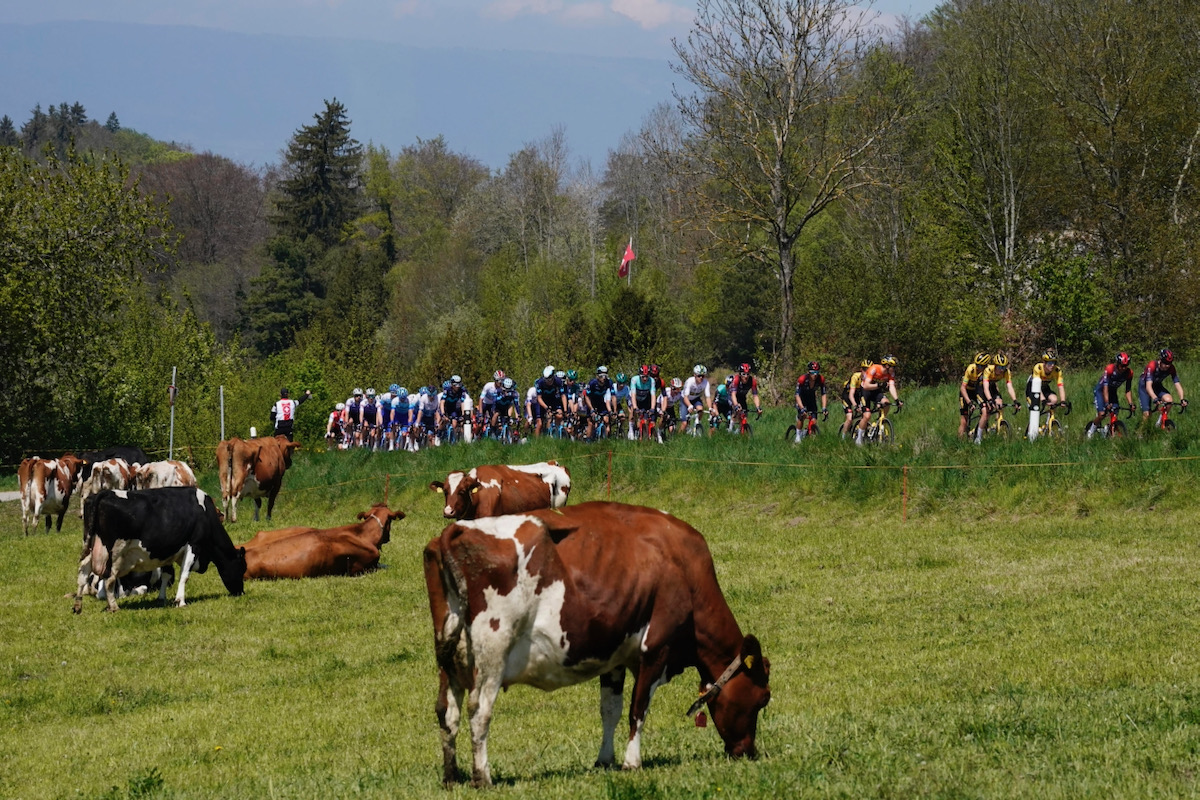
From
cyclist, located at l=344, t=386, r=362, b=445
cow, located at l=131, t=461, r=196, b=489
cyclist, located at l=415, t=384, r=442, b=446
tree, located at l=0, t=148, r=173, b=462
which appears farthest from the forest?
cow, located at l=131, t=461, r=196, b=489

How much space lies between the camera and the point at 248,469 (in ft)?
93.5

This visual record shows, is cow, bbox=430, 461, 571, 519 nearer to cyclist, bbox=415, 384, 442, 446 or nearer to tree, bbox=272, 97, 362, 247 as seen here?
cyclist, bbox=415, 384, 442, 446

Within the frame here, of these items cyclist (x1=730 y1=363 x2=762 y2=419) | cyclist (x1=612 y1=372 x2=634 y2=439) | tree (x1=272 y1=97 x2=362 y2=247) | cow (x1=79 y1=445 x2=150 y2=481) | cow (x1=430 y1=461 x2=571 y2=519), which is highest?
tree (x1=272 y1=97 x2=362 y2=247)

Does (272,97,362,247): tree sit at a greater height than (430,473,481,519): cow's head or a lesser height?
greater

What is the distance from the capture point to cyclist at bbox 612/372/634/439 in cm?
3436

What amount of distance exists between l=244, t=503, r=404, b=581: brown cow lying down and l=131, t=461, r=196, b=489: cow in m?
5.05

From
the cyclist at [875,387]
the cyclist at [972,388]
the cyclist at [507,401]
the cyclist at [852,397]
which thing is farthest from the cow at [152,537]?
the cyclist at [507,401]

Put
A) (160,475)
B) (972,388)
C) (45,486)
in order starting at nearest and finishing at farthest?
(160,475)
(972,388)
(45,486)

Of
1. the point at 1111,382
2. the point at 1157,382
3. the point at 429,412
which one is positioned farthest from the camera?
the point at 429,412

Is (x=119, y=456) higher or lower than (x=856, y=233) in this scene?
lower

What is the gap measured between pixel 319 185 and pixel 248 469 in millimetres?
78954

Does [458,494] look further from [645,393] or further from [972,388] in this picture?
[645,393]

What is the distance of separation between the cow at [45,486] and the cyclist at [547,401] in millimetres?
12213

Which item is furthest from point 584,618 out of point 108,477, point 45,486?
point 45,486
